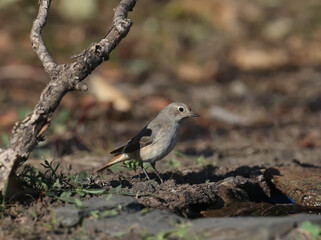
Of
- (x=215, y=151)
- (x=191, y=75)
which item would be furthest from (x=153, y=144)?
(x=191, y=75)

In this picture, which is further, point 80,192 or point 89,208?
point 80,192

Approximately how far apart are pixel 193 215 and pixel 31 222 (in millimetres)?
1389

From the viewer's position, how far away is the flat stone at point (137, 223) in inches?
150

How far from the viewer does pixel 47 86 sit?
4547 millimetres

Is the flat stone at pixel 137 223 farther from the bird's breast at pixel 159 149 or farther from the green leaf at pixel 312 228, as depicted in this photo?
the bird's breast at pixel 159 149

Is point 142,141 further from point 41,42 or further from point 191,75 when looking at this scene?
point 191,75

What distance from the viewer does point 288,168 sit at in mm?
6160

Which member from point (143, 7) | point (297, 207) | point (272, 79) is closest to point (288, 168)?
point (297, 207)

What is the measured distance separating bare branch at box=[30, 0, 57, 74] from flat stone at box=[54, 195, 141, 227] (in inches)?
50.5

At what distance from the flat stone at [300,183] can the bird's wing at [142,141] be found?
54.4 inches

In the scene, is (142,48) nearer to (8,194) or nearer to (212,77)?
(212,77)

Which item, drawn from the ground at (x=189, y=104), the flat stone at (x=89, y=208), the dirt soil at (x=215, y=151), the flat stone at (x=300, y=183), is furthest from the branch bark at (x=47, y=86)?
the flat stone at (x=300, y=183)

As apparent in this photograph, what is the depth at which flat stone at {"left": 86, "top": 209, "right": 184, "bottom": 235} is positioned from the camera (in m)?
3.81

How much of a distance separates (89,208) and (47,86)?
1.21 metres
